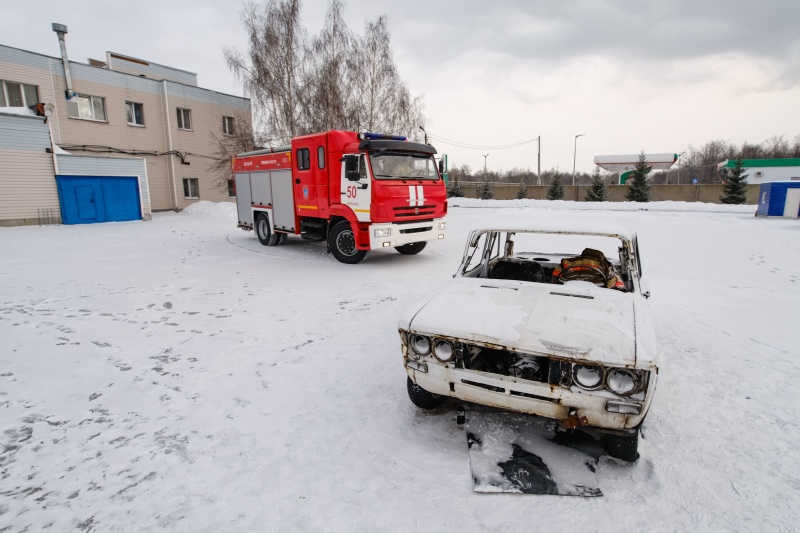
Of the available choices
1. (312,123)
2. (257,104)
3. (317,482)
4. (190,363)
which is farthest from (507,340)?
(257,104)

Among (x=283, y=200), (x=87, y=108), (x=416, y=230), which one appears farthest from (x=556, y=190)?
(x=87, y=108)

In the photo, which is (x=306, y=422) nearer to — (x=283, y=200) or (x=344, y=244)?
(x=344, y=244)

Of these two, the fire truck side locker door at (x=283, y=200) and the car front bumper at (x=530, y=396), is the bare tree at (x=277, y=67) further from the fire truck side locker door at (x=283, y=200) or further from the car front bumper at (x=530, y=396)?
the car front bumper at (x=530, y=396)

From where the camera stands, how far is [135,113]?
23609 millimetres

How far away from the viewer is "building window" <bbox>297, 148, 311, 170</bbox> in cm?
1010

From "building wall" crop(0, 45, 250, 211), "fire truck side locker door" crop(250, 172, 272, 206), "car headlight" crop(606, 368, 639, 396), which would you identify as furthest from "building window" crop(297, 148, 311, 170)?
"building wall" crop(0, 45, 250, 211)

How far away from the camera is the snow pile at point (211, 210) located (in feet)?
76.0

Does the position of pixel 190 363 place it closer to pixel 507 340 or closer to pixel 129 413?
pixel 129 413

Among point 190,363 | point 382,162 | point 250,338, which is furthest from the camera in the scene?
point 382,162

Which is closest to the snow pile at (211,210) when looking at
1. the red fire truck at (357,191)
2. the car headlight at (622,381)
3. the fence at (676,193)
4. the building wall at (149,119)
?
the building wall at (149,119)

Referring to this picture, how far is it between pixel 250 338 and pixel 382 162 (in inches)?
202

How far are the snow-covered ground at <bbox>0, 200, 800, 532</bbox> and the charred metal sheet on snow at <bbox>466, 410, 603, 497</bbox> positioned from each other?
0.30 ft

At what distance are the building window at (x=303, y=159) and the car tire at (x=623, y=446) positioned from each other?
898 cm

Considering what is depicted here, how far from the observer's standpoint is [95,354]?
4.46 m
